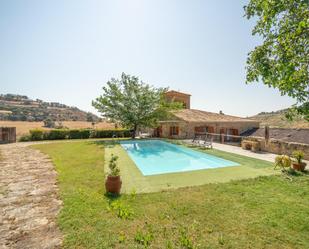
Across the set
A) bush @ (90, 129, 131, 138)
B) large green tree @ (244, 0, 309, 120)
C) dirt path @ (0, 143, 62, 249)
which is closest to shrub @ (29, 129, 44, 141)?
bush @ (90, 129, 131, 138)

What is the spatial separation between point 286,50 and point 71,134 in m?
25.1

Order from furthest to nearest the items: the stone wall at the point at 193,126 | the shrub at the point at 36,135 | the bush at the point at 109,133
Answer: the bush at the point at 109,133 < the stone wall at the point at 193,126 < the shrub at the point at 36,135

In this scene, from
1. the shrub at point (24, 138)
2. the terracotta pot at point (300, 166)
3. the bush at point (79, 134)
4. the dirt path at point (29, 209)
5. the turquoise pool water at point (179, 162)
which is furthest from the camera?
the bush at point (79, 134)

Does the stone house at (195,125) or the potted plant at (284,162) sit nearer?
the potted plant at (284,162)

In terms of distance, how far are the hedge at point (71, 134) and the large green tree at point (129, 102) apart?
286 centimetres

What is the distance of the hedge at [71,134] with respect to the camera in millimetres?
22703

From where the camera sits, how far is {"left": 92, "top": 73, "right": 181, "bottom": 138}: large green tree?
78.3ft

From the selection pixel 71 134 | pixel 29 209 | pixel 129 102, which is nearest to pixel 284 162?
pixel 29 209

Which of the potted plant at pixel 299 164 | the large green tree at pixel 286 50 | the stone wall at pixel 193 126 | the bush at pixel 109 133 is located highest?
the large green tree at pixel 286 50

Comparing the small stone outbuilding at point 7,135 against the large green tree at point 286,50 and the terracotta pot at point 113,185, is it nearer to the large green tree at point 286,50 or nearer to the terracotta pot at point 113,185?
the terracotta pot at point 113,185

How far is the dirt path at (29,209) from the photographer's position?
12.8ft

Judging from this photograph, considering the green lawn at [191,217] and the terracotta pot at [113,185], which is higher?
the terracotta pot at [113,185]

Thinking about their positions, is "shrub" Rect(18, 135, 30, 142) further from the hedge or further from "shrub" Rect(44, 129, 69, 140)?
"shrub" Rect(44, 129, 69, 140)

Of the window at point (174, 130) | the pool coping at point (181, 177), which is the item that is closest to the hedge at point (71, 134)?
the window at point (174, 130)
